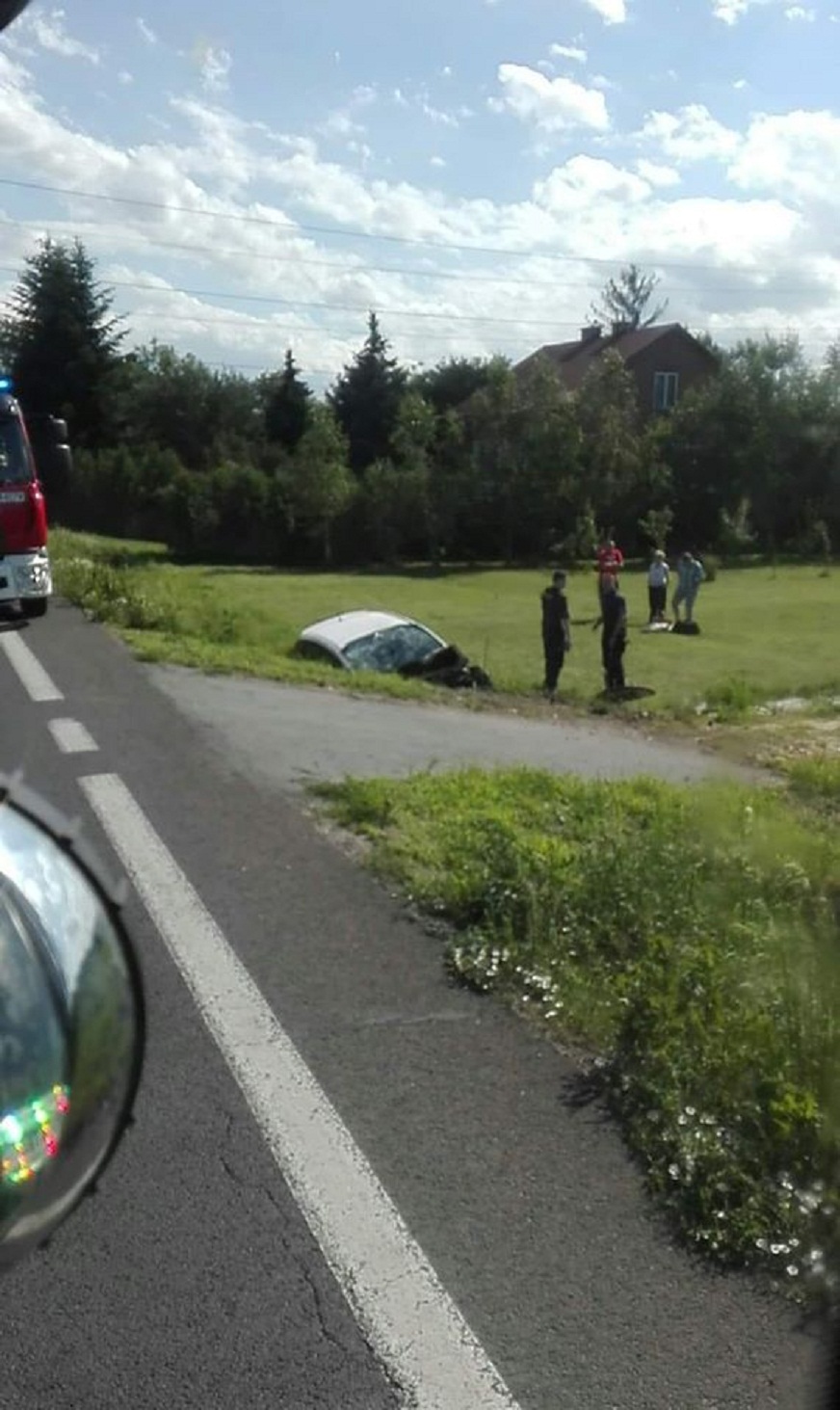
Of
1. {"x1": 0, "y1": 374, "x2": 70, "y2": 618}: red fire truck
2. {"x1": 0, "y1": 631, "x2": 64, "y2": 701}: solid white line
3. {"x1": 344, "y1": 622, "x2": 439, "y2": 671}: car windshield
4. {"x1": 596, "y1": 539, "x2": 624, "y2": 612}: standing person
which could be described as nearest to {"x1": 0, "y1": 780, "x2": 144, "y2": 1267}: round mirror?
{"x1": 0, "y1": 631, "x2": 64, "y2": 701}: solid white line

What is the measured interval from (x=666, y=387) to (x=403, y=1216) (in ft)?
248

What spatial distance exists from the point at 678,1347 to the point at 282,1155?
4.28 ft

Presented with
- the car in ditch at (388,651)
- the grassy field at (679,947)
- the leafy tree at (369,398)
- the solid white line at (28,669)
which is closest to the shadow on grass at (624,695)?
the car in ditch at (388,651)

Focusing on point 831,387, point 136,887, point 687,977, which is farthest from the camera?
point 831,387

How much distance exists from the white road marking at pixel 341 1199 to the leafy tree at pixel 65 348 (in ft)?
205

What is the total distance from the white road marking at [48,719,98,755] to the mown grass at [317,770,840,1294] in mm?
1800

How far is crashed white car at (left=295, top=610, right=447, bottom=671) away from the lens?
22250 mm

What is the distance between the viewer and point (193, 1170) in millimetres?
4348

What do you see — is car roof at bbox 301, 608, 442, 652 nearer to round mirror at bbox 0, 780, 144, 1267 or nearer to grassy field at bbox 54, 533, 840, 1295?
grassy field at bbox 54, 533, 840, 1295

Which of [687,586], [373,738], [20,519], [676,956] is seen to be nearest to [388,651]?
[20,519]

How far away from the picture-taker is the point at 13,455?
58.5ft

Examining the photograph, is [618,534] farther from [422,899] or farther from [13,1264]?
[13,1264]

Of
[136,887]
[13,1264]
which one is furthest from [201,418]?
[13,1264]

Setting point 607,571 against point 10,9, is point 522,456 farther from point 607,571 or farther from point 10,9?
point 10,9
